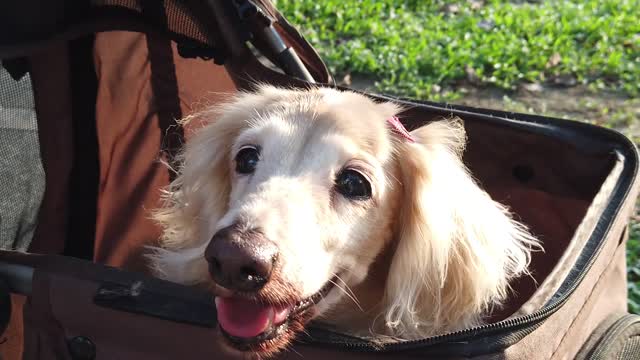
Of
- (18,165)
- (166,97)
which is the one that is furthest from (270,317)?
(166,97)

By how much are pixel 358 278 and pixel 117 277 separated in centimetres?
65

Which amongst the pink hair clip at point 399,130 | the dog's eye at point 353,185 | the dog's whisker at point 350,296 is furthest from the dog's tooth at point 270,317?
the pink hair clip at point 399,130

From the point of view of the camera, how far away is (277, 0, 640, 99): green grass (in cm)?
479

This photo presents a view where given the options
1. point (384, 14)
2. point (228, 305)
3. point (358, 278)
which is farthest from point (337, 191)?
point (384, 14)

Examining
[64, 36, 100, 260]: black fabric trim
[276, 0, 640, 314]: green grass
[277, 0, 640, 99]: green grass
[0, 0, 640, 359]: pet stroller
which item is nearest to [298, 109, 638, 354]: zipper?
[0, 0, 640, 359]: pet stroller

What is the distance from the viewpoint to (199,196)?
228 cm

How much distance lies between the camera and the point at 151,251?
2.61m

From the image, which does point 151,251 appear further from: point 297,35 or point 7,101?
point 297,35

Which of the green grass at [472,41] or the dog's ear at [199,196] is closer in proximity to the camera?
the dog's ear at [199,196]

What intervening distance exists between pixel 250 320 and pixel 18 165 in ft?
3.45

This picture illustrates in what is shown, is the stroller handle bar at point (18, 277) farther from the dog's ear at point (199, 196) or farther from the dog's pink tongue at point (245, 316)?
the dog's ear at point (199, 196)

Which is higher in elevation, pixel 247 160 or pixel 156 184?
pixel 247 160

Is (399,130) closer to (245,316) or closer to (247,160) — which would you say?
(247,160)

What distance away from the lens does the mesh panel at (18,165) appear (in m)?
2.22
